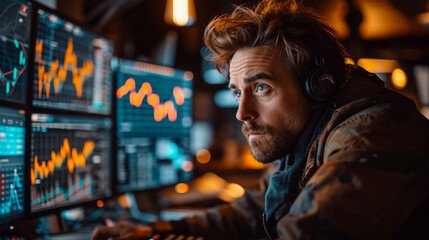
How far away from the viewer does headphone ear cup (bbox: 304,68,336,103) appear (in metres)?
0.83

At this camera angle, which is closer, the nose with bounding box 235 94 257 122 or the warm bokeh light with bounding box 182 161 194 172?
the nose with bounding box 235 94 257 122

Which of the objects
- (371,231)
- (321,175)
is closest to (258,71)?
(321,175)

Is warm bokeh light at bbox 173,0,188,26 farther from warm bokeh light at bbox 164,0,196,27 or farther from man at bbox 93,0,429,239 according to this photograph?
man at bbox 93,0,429,239

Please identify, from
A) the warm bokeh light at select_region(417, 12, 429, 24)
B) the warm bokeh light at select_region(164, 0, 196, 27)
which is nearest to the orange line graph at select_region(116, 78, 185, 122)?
the warm bokeh light at select_region(164, 0, 196, 27)

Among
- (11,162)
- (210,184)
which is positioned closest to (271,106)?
(11,162)

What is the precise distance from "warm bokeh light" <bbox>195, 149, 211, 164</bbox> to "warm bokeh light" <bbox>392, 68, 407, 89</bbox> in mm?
1618

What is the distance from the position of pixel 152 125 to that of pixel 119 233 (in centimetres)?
61

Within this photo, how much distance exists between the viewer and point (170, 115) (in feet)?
5.26

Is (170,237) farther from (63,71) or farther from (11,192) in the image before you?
(63,71)

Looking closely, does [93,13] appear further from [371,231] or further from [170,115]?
[371,231]

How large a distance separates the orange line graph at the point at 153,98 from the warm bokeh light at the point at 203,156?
1230 mm

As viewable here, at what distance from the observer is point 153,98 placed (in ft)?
4.96

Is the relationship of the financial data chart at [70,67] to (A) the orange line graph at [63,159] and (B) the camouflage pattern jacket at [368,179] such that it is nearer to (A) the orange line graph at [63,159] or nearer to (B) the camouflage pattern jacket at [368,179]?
(A) the orange line graph at [63,159]

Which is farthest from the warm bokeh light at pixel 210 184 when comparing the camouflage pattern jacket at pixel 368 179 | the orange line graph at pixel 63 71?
the camouflage pattern jacket at pixel 368 179
